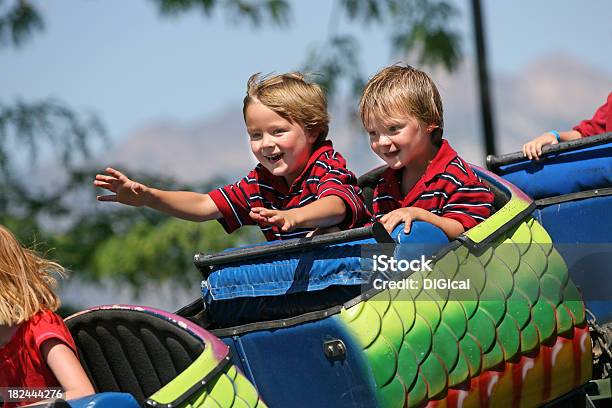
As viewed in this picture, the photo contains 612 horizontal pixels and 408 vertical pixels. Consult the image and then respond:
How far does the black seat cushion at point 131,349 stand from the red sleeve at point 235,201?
2.73ft

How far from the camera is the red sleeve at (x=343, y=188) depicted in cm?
336

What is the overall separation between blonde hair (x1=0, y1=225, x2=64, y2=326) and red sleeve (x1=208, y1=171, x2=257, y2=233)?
908 millimetres

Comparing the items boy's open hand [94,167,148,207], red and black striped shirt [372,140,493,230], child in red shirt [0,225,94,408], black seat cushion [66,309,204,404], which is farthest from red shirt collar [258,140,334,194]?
child in red shirt [0,225,94,408]

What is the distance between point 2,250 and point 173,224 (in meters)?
4.96

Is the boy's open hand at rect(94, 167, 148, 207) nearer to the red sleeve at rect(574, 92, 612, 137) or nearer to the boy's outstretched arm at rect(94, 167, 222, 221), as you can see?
the boy's outstretched arm at rect(94, 167, 222, 221)

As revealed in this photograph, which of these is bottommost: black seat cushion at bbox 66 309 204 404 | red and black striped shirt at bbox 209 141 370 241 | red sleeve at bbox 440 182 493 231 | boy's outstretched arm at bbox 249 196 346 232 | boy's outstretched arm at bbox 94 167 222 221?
black seat cushion at bbox 66 309 204 404

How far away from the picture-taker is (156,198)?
11.9 feet

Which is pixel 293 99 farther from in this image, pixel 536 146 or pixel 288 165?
pixel 536 146

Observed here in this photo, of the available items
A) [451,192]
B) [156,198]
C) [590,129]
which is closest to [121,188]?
[156,198]

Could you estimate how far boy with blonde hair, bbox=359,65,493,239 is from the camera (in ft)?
10.9

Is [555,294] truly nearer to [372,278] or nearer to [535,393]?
[535,393]

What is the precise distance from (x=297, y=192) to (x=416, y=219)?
0.66 m

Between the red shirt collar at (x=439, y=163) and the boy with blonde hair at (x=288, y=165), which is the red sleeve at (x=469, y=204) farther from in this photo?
the boy with blonde hair at (x=288, y=165)
